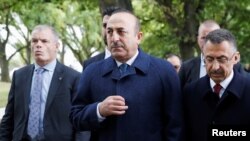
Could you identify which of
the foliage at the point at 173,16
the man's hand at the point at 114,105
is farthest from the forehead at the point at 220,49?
the foliage at the point at 173,16

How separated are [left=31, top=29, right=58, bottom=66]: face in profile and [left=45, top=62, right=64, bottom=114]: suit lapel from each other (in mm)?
191

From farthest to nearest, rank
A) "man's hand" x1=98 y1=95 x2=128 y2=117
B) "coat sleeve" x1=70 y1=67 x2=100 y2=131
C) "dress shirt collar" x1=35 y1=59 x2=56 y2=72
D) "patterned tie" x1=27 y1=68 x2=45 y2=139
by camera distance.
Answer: "dress shirt collar" x1=35 y1=59 x2=56 y2=72, "patterned tie" x1=27 y1=68 x2=45 y2=139, "coat sleeve" x1=70 y1=67 x2=100 y2=131, "man's hand" x1=98 y1=95 x2=128 y2=117

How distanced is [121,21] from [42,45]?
158 centimetres

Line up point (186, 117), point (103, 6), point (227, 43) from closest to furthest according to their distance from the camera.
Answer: point (227, 43)
point (186, 117)
point (103, 6)

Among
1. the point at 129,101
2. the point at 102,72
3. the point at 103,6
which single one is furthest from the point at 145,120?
the point at 103,6

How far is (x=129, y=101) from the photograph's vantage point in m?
3.30

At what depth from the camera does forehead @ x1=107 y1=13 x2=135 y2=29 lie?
3.32 meters

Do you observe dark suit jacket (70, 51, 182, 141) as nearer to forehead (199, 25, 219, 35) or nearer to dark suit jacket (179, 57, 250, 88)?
dark suit jacket (179, 57, 250, 88)

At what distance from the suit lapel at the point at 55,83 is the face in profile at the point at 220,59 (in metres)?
2.00

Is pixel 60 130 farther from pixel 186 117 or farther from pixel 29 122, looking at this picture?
pixel 186 117

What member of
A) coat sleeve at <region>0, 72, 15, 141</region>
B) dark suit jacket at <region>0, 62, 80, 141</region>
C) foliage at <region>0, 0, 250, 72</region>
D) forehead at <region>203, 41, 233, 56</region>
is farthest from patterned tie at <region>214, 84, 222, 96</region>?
foliage at <region>0, 0, 250, 72</region>

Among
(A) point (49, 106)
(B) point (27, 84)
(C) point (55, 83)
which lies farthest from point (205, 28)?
(B) point (27, 84)

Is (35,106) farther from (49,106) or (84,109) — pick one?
(84,109)

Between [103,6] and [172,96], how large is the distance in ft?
23.5
